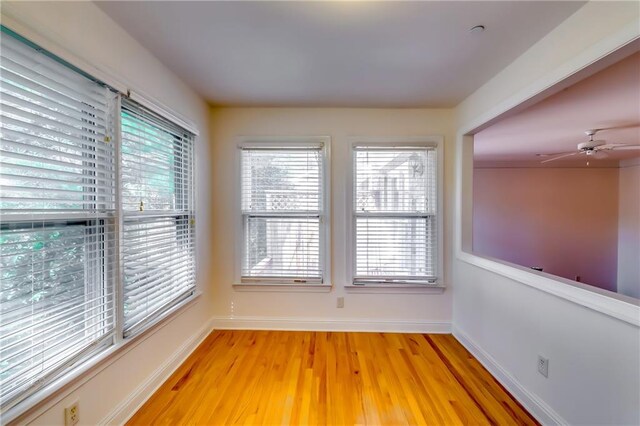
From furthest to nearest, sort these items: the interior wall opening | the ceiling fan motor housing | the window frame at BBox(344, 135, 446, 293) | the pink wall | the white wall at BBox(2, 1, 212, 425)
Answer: the pink wall < the interior wall opening < the ceiling fan motor housing < the window frame at BBox(344, 135, 446, 293) < the white wall at BBox(2, 1, 212, 425)

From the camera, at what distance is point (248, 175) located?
273 cm

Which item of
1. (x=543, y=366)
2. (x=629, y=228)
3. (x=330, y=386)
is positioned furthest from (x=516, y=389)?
(x=629, y=228)

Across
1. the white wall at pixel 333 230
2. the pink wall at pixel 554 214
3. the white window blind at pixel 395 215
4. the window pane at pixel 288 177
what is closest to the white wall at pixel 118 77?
the white wall at pixel 333 230

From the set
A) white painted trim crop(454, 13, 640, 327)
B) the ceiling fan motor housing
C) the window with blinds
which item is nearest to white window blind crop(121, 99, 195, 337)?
the window with blinds

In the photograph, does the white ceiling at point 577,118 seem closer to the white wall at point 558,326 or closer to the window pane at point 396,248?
the white wall at point 558,326

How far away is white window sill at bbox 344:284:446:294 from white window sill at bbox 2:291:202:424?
1841 millimetres

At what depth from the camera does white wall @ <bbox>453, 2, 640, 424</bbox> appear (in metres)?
1.20

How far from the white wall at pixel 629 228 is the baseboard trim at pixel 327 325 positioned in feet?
19.9

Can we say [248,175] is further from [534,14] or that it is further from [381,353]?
[534,14]

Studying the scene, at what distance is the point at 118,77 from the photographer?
1518 millimetres

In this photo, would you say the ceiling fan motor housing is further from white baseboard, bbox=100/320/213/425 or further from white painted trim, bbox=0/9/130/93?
white baseboard, bbox=100/320/213/425

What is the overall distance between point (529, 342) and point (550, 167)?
19.0ft

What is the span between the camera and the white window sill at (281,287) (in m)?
2.74

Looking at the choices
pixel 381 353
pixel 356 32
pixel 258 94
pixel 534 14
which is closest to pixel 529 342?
pixel 381 353
